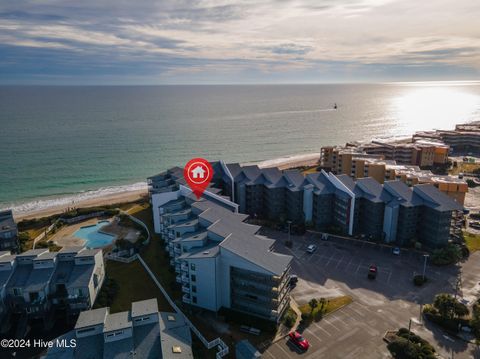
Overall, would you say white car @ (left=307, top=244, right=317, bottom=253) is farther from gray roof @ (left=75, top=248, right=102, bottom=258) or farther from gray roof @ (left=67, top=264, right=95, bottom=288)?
gray roof @ (left=67, top=264, right=95, bottom=288)

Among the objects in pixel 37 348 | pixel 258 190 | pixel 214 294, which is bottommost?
pixel 37 348

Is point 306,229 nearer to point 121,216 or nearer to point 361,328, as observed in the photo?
point 361,328

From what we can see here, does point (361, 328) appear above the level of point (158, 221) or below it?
below

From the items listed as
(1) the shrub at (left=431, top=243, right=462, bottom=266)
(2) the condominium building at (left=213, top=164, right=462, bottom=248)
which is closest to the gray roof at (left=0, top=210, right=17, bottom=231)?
(2) the condominium building at (left=213, top=164, right=462, bottom=248)

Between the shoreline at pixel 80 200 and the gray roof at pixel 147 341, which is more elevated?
the gray roof at pixel 147 341

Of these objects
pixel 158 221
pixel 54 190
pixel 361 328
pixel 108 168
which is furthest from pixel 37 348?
pixel 108 168

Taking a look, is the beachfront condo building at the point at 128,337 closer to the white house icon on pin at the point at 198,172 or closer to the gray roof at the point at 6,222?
the gray roof at the point at 6,222

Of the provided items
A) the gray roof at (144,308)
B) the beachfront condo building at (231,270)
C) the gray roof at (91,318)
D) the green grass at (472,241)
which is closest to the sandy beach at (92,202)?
the beachfront condo building at (231,270)
